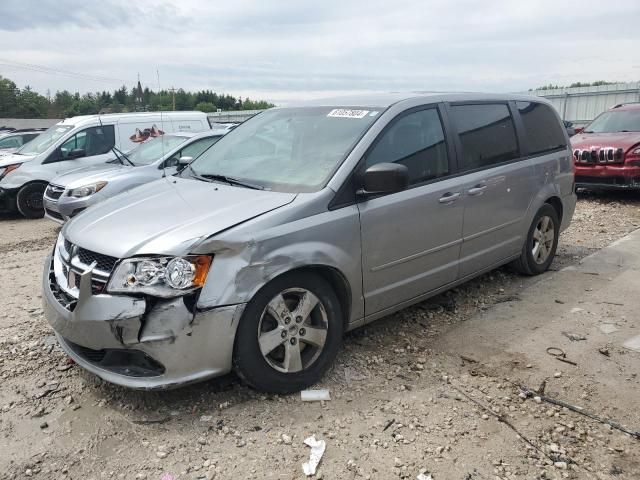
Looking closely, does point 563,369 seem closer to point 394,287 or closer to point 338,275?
point 394,287

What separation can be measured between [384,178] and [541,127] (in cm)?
272

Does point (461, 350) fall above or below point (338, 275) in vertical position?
below

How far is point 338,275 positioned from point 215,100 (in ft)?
194

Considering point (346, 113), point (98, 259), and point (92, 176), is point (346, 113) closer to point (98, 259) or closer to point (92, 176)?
point (98, 259)

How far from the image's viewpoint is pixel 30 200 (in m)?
9.85

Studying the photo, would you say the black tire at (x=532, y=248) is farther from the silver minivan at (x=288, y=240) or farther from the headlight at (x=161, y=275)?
the headlight at (x=161, y=275)

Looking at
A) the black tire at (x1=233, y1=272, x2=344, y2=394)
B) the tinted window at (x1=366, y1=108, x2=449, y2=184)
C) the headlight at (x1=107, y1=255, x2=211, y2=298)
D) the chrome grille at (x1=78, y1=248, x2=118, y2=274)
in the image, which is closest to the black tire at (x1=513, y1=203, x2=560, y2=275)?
the tinted window at (x1=366, y1=108, x2=449, y2=184)

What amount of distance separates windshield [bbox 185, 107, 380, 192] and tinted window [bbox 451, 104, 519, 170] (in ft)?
3.00

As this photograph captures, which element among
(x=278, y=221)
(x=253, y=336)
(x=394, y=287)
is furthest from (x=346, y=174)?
(x=253, y=336)

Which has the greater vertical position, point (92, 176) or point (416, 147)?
point (416, 147)

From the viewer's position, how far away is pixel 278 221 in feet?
10.2

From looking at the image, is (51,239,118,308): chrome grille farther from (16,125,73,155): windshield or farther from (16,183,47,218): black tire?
(16,125,73,155): windshield

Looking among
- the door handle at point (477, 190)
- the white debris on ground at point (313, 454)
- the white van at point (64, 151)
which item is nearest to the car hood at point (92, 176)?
the white van at point (64, 151)

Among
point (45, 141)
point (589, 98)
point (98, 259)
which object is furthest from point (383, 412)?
point (589, 98)
